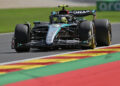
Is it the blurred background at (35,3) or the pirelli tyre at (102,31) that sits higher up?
the pirelli tyre at (102,31)

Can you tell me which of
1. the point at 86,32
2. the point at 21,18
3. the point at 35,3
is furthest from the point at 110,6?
the point at 86,32

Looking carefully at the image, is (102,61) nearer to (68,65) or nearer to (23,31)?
(68,65)

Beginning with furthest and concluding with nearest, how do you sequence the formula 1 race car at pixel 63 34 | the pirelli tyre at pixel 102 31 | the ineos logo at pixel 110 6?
1. the ineos logo at pixel 110 6
2. the pirelli tyre at pixel 102 31
3. the formula 1 race car at pixel 63 34

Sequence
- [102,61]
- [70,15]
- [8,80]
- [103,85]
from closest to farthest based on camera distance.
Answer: [103,85] → [8,80] → [102,61] → [70,15]

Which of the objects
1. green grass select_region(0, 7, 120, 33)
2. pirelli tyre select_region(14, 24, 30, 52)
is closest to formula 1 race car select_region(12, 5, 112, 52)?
pirelli tyre select_region(14, 24, 30, 52)

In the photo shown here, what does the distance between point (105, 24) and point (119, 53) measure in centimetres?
170

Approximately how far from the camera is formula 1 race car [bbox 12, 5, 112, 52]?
11.7m

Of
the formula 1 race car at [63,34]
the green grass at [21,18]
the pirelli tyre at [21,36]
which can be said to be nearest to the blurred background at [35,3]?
the green grass at [21,18]

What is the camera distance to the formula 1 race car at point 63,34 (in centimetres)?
1168

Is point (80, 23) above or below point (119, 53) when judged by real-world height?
above

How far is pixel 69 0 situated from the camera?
6606cm

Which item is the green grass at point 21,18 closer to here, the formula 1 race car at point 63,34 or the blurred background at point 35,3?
the formula 1 race car at point 63,34

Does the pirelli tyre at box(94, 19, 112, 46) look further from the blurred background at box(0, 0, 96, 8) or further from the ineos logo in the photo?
the blurred background at box(0, 0, 96, 8)

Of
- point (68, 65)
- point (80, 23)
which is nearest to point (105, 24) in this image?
point (80, 23)
